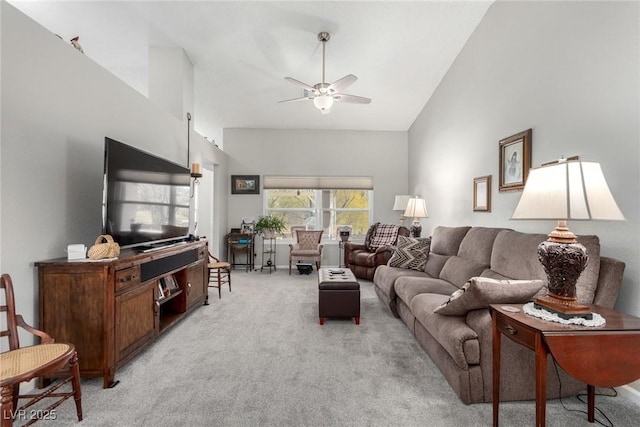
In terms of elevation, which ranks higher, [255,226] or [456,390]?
[255,226]

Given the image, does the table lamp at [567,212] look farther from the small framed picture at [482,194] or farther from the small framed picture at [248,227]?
the small framed picture at [248,227]

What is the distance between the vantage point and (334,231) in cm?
647

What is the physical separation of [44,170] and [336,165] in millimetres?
4982

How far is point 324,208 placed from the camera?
6.47m

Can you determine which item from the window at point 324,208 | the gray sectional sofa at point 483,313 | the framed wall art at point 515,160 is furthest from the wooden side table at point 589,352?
the window at point 324,208

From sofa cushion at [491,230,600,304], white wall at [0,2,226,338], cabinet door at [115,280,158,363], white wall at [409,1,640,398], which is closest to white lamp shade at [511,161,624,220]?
sofa cushion at [491,230,600,304]

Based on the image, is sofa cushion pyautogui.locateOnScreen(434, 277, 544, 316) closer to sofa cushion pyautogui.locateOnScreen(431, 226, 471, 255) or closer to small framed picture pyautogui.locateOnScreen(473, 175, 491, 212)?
sofa cushion pyautogui.locateOnScreen(431, 226, 471, 255)

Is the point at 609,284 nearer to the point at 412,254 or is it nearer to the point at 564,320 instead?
the point at 564,320

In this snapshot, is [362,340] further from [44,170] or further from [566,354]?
[44,170]

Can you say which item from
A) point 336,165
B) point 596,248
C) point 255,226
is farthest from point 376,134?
point 596,248

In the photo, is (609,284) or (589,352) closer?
(589,352)

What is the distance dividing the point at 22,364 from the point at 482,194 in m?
4.21

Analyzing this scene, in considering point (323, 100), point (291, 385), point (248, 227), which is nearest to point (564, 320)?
point (291, 385)

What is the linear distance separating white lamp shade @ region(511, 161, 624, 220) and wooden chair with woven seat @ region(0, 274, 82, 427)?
2546 mm
